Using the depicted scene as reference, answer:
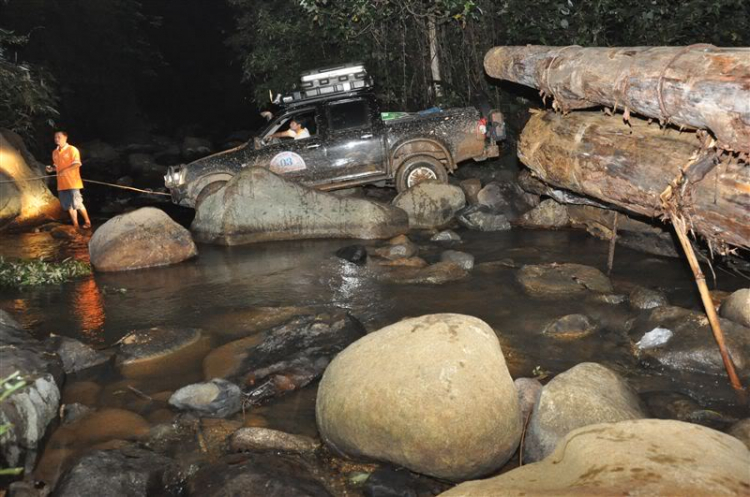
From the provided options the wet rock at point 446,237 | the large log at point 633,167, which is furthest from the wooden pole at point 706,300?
the wet rock at point 446,237

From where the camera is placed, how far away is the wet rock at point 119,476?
4672 millimetres

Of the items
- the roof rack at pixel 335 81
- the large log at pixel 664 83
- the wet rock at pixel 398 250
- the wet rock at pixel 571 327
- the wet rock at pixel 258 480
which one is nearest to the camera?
the wet rock at pixel 258 480

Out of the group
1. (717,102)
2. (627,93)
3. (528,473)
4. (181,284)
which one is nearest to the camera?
(528,473)

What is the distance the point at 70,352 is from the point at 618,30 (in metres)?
10.7

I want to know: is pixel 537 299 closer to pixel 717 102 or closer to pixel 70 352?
pixel 717 102

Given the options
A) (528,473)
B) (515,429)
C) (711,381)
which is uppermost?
(528,473)

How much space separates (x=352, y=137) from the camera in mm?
12453

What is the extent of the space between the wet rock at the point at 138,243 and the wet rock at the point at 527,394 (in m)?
6.57

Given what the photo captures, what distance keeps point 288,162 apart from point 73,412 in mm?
7187

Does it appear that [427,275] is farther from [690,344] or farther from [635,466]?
[635,466]

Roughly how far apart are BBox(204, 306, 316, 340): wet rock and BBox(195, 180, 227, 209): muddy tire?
13.0 ft

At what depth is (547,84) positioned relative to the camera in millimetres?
8672

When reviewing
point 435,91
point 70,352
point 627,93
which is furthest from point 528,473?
point 435,91

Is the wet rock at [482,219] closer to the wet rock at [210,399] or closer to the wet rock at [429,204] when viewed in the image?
the wet rock at [429,204]
